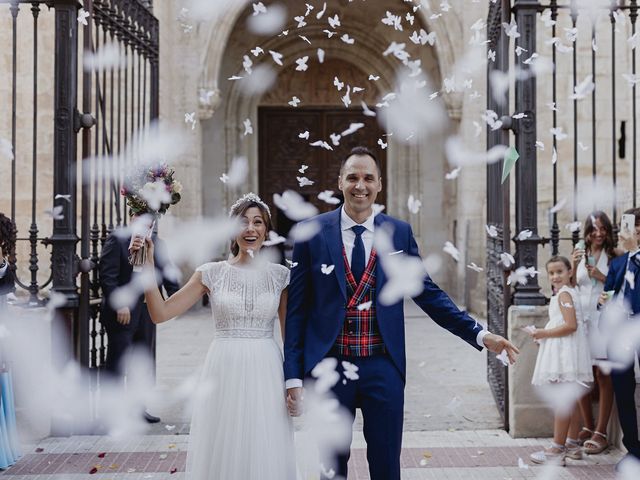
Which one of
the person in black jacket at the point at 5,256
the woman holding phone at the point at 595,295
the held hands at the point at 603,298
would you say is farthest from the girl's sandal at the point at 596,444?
the person in black jacket at the point at 5,256

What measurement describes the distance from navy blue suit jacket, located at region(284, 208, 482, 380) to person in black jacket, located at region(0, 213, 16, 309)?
2.50 metres

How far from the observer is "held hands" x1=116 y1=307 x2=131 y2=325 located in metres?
5.80

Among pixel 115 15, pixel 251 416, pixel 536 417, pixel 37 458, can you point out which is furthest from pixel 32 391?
pixel 536 417

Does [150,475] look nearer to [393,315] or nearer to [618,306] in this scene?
[393,315]

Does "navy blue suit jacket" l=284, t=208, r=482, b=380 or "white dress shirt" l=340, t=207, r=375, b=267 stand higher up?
"white dress shirt" l=340, t=207, r=375, b=267

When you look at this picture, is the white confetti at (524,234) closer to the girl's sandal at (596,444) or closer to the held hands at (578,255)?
the held hands at (578,255)

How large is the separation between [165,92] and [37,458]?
810cm

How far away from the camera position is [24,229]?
10984 millimetres

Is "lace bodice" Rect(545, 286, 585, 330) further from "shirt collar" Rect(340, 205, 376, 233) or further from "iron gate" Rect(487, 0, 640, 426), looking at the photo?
"shirt collar" Rect(340, 205, 376, 233)

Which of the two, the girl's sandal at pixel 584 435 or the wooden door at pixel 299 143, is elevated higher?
the wooden door at pixel 299 143

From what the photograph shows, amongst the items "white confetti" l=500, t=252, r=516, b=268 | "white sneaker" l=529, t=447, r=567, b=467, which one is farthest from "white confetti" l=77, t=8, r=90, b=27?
"white sneaker" l=529, t=447, r=567, b=467

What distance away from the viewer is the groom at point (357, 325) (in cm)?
324

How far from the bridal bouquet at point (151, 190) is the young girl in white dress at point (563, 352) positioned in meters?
2.61

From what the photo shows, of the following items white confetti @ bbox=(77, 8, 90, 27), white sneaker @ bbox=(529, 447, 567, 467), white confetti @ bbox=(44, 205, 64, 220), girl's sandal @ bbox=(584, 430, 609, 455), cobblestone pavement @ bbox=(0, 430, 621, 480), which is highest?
white confetti @ bbox=(77, 8, 90, 27)
